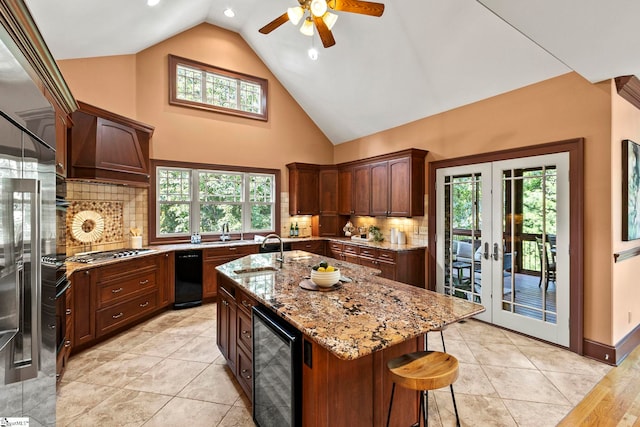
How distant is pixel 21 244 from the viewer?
4.17 ft

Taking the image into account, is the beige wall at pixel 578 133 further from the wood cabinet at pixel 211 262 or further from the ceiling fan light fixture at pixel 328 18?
the wood cabinet at pixel 211 262

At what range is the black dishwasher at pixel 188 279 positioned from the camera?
4637 millimetres

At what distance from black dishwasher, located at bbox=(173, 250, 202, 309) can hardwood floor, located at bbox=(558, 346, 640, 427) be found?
4.52m

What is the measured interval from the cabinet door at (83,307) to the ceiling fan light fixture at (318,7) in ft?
11.6

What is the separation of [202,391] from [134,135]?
357 centimetres

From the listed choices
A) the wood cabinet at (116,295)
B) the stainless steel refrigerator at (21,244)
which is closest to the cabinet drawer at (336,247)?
the wood cabinet at (116,295)

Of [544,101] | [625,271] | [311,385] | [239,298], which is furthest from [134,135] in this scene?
[625,271]

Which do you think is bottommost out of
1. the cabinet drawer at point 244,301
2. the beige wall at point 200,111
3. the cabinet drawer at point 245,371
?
the cabinet drawer at point 245,371

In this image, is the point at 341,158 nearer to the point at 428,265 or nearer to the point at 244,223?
the point at 244,223

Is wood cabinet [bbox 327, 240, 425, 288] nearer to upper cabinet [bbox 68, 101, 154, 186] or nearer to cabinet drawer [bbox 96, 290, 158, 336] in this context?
cabinet drawer [bbox 96, 290, 158, 336]

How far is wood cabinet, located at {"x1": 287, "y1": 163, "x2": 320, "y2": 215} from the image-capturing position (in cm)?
633

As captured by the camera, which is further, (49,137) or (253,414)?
(253,414)

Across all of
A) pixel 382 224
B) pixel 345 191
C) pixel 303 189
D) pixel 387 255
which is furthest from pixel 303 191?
pixel 387 255

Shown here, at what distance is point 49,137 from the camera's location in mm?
1662
